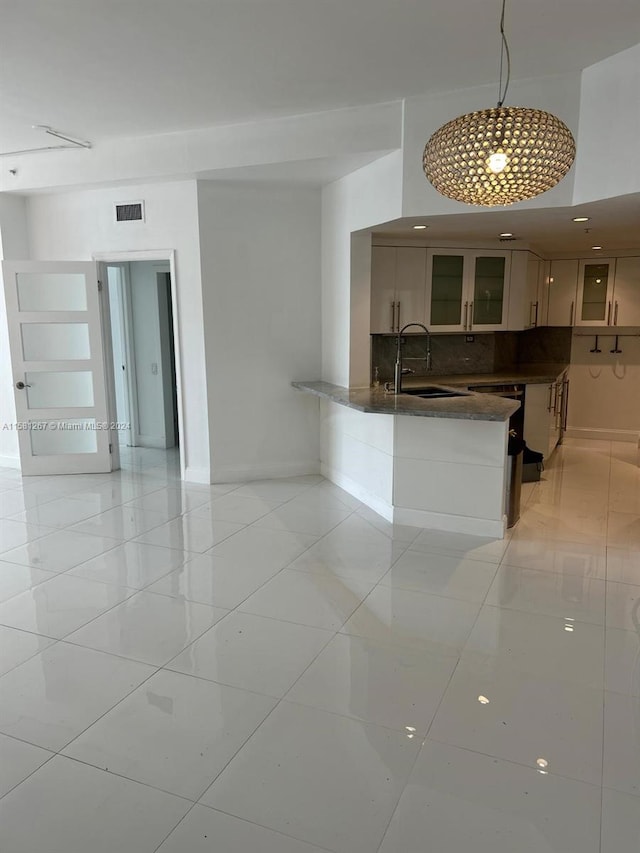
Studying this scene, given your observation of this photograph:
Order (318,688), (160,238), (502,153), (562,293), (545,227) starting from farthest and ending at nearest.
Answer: (562,293)
(160,238)
(545,227)
(318,688)
(502,153)

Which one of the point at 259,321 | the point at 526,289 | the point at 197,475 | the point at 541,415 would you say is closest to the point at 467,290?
the point at 526,289

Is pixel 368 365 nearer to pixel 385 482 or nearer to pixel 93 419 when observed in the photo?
pixel 385 482

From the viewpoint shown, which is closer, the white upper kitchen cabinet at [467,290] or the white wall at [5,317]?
the white wall at [5,317]

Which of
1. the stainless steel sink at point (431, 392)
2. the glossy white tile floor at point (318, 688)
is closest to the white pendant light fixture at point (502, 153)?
the glossy white tile floor at point (318, 688)

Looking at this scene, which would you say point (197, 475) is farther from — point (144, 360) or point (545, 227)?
point (545, 227)

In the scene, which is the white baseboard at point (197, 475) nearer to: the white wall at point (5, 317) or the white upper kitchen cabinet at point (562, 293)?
the white wall at point (5, 317)

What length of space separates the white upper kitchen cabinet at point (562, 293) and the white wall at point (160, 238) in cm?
414

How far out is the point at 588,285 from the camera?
6926 millimetres

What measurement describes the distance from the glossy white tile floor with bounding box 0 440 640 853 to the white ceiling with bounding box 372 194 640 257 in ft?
7.28

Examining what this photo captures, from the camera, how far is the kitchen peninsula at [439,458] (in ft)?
13.7

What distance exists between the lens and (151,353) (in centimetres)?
693

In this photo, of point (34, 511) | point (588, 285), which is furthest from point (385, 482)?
point (588, 285)

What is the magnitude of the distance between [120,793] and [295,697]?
0.75m

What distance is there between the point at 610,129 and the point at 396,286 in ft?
8.16
